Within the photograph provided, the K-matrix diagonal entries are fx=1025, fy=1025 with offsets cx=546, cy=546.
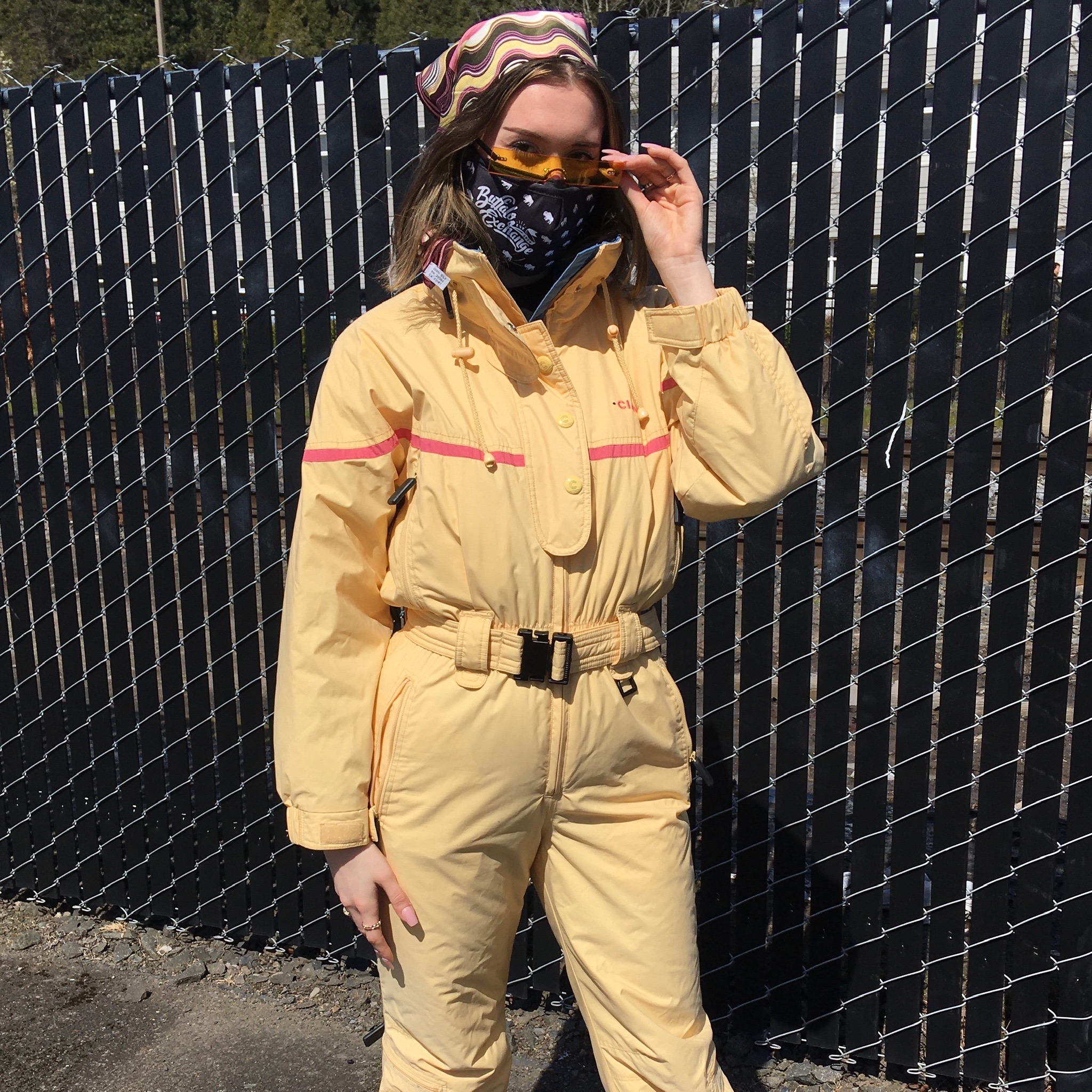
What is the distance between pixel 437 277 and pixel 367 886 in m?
1.06

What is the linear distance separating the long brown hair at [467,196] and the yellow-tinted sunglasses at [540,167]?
0.05 m

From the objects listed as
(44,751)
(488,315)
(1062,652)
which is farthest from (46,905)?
→ (1062,652)

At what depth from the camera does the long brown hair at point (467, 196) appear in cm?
171

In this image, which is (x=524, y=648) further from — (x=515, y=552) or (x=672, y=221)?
(x=672, y=221)

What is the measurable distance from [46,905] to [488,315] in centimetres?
299

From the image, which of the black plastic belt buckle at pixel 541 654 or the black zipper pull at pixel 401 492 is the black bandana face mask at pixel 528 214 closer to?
the black zipper pull at pixel 401 492

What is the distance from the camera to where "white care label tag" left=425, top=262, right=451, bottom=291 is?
171 centimetres

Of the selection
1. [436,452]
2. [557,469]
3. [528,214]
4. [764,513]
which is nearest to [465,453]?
[436,452]

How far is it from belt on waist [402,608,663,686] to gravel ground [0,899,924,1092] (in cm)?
165

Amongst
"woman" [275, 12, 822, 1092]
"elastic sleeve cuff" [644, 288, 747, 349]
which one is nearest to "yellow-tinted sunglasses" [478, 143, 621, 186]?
"woman" [275, 12, 822, 1092]

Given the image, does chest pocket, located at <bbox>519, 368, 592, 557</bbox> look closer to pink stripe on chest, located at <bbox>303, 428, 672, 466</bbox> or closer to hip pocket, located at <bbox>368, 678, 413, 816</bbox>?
pink stripe on chest, located at <bbox>303, 428, 672, 466</bbox>

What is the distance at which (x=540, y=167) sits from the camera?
5.74 feet

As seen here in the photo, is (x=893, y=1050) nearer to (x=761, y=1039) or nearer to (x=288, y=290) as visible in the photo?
(x=761, y=1039)

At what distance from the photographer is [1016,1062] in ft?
9.02
